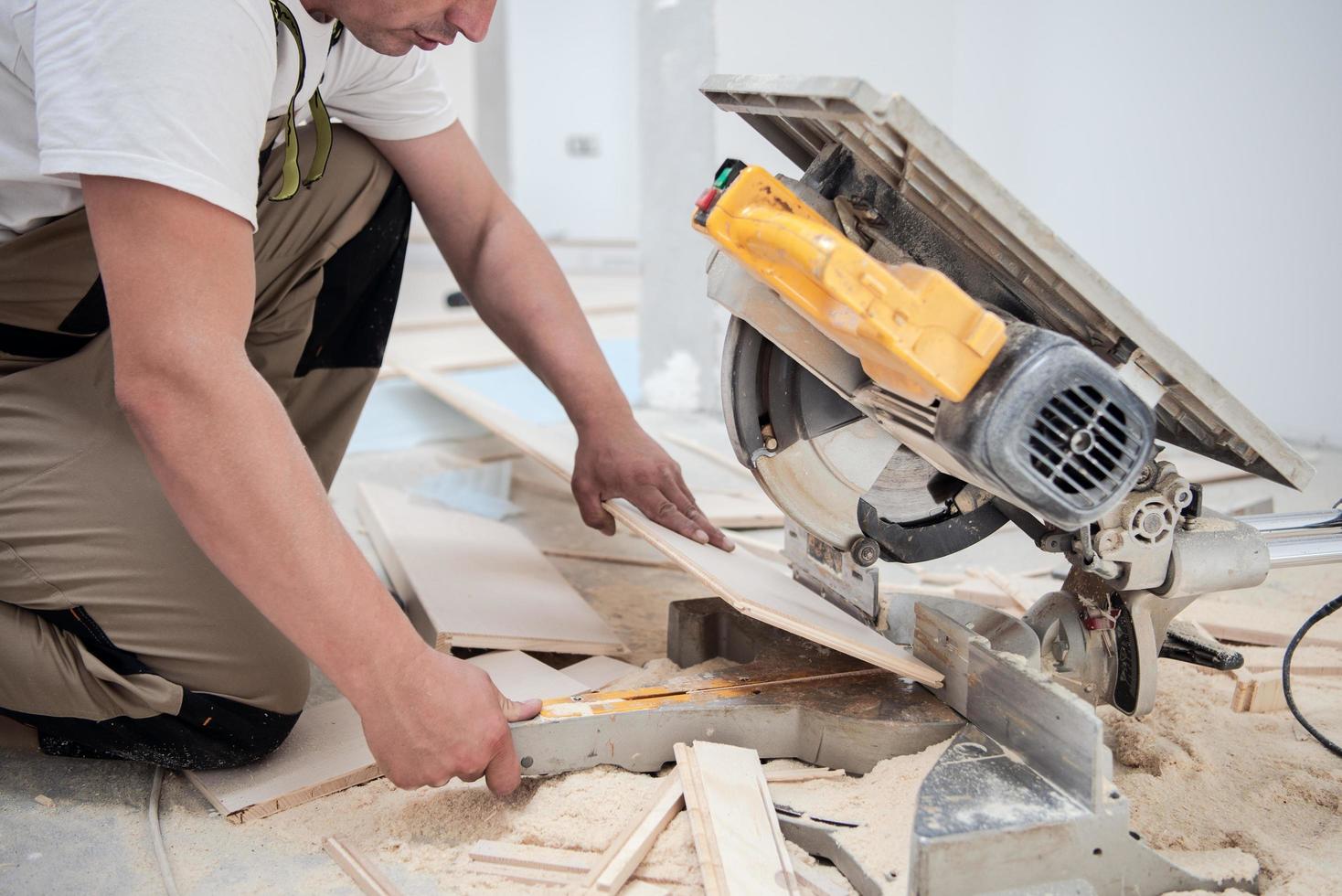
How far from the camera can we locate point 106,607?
1508mm

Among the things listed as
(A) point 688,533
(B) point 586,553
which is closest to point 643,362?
(B) point 586,553

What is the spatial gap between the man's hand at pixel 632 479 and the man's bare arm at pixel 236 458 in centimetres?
65

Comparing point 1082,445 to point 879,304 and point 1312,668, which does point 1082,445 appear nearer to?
point 879,304

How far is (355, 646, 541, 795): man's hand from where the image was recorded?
49.8 inches

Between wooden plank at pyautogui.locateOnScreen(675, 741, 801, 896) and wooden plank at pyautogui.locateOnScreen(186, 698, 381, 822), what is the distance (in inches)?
17.9

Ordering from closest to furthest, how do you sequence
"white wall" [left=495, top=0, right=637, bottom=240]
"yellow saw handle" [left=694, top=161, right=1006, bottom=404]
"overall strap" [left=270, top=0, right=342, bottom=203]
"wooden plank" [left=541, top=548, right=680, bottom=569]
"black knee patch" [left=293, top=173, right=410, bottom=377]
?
1. "yellow saw handle" [left=694, top=161, right=1006, bottom=404]
2. "overall strap" [left=270, top=0, right=342, bottom=203]
3. "black knee patch" [left=293, top=173, right=410, bottom=377]
4. "wooden plank" [left=541, top=548, right=680, bottom=569]
5. "white wall" [left=495, top=0, right=637, bottom=240]

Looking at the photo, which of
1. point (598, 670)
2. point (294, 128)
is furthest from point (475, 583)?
point (294, 128)

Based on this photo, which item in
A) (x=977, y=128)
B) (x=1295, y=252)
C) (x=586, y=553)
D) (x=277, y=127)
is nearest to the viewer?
(x=277, y=127)

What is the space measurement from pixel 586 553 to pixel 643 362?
5.74ft

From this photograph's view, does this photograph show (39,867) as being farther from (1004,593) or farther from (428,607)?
(1004,593)

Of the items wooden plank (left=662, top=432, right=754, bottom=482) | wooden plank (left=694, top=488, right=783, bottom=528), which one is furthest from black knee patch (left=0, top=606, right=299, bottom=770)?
wooden plank (left=662, top=432, right=754, bottom=482)

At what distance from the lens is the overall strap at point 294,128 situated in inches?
55.5

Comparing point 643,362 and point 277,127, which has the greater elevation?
point 277,127

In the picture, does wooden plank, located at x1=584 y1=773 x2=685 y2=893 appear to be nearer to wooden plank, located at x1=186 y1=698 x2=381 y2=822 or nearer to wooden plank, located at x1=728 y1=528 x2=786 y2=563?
wooden plank, located at x1=186 y1=698 x2=381 y2=822
